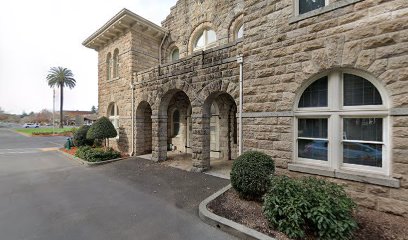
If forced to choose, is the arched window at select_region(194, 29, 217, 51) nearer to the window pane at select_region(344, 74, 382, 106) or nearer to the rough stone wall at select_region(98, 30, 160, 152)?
the rough stone wall at select_region(98, 30, 160, 152)

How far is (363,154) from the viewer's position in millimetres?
4383

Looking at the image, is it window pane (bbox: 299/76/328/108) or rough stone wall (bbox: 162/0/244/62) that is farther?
rough stone wall (bbox: 162/0/244/62)

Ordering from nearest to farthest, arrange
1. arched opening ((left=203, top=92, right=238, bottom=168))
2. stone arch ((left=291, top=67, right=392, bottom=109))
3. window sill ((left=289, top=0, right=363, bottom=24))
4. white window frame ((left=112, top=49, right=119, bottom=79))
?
stone arch ((left=291, top=67, right=392, bottom=109))
window sill ((left=289, top=0, right=363, bottom=24))
arched opening ((left=203, top=92, right=238, bottom=168))
white window frame ((left=112, top=49, right=119, bottom=79))

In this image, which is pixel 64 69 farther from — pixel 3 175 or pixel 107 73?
pixel 3 175

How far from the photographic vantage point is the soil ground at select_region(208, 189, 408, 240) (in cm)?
329

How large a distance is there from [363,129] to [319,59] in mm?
1959

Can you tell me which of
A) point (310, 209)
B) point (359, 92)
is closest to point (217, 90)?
point (359, 92)

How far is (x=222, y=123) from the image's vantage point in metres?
10.1

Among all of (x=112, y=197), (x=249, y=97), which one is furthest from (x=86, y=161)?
(x=249, y=97)

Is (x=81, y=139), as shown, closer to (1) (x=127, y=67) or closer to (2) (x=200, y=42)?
(1) (x=127, y=67)

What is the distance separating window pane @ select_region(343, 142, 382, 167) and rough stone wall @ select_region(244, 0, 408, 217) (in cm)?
32

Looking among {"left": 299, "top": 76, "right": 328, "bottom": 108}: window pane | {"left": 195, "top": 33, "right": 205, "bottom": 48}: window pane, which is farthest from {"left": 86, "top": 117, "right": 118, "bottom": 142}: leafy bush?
{"left": 299, "top": 76, "right": 328, "bottom": 108}: window pane

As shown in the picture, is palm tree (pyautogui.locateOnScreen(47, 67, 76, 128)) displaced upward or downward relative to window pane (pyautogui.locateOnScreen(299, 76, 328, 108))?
upward

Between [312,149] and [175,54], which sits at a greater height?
[175,54]
